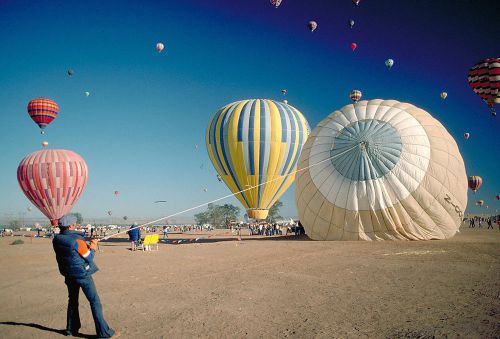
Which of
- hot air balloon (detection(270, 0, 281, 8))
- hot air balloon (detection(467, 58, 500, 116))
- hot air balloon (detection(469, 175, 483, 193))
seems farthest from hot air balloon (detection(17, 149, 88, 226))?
hot air balloon (detection(469, 175, 483, 193))

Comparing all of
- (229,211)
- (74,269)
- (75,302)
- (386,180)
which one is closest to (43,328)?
(75,302)

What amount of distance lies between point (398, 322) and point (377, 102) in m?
14.0

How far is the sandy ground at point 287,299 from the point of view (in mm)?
4316

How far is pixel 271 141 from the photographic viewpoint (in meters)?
29.4

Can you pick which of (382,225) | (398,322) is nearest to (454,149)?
(382,225)

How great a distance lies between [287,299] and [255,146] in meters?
23.8

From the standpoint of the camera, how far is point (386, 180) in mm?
14117

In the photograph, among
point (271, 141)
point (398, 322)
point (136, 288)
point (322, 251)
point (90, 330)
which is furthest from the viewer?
point (271, 141)

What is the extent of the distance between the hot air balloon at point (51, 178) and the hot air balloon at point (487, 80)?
3681 centimetres

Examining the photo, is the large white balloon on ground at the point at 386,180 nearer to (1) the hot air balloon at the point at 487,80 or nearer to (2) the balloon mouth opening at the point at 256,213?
(1) the hot air balloon at the point at 487,80

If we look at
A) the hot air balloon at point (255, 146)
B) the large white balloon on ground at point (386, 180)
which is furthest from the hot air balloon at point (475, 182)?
the large white balloon on ground at point (386, 180)

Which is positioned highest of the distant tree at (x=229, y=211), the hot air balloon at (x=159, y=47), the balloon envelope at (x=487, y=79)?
the hot air balloon at (x=159, y=47)

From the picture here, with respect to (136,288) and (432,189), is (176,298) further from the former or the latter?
(432,189)

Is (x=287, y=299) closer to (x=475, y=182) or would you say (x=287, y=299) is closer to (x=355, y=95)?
(x=355, y=95)
